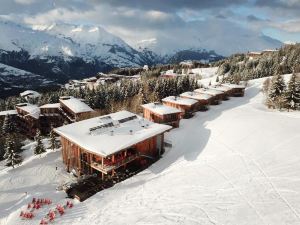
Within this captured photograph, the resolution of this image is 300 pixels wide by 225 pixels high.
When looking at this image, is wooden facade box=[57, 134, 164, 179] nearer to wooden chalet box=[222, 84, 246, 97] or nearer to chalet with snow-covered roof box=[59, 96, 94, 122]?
chalet with snow-covered roof box=[59, 96, 94, 122]

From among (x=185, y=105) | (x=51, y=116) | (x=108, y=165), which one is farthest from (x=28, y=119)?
(x=108, y=165)

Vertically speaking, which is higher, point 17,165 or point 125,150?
point 125,150

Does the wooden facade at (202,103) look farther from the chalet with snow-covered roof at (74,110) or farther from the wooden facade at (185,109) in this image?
the chalet with snow-covered roof at (74,110)

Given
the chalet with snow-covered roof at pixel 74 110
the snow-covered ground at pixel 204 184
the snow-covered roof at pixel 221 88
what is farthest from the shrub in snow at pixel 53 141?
the snow-covered roof at pixel 221 88

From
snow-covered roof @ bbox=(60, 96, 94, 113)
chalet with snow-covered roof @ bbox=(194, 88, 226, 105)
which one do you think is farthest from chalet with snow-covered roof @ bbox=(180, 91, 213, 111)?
snow-covered roof @ bbox=(60, 96, 94, 113)

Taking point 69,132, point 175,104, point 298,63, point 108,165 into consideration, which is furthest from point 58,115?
point 298,63

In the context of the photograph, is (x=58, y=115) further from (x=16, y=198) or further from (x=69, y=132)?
(x=16, y=198)
